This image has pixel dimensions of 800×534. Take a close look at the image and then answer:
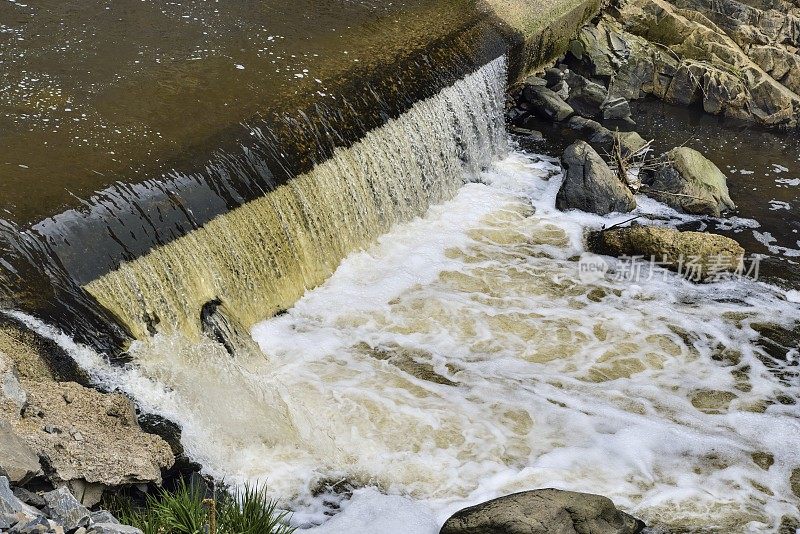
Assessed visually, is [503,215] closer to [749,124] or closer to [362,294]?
[362,294]

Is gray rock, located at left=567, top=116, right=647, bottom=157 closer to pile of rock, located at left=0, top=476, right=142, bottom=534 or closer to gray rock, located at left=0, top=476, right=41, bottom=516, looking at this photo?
pile of rock, located at left=0, top=476, right=142, bottom=534

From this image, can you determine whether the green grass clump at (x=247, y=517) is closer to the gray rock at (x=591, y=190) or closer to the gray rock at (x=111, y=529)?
the gray rock at (x=111, y=529)

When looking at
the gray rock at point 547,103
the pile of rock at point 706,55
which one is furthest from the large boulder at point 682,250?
the pile of rock at point 706,55

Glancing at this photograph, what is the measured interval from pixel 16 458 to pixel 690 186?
9.50 metres

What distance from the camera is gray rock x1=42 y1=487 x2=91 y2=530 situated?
4.60 meters

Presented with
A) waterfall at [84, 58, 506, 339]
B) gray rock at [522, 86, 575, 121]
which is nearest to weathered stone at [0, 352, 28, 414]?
waterfall at [84, 58, 506, 339]

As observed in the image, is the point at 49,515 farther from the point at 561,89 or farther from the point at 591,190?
the point at 561,89

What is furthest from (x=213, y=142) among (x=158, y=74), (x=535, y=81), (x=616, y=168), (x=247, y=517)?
(x=535, y=81)

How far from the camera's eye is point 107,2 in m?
10.8

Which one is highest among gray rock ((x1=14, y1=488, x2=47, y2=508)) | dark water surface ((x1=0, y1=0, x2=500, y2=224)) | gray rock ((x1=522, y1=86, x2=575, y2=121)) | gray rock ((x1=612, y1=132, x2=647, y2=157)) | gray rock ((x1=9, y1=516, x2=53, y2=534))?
dark water surface ((x1=0, y1=0, x2=500, y2=224))

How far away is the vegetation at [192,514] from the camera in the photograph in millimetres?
5105

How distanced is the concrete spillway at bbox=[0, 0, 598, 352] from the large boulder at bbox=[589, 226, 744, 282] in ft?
8.35

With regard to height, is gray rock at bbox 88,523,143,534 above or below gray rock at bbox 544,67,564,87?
above

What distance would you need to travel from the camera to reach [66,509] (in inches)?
184
